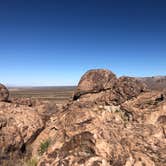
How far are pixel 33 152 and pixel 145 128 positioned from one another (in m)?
5.84

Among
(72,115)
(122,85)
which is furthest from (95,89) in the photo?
(72,115)

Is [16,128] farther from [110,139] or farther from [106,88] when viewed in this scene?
[106,88]

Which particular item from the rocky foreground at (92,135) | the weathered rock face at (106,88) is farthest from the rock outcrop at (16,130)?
→ the weathered rock face at (106,88)

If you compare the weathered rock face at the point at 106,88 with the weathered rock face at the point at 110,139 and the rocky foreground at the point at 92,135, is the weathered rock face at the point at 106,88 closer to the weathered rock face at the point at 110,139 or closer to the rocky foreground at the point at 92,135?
the rocky foreground at the point at 92,135

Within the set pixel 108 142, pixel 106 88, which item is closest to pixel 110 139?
pixel 108 142

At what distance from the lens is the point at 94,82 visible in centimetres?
2291

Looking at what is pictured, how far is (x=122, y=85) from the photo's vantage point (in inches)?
688

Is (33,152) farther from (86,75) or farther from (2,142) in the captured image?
(86,75)

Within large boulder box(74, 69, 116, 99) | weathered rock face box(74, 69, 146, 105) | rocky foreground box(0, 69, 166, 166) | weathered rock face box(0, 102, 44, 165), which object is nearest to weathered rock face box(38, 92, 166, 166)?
rocky foreground box(0, 69, 166, 166)

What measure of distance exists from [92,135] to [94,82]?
15.2 meters

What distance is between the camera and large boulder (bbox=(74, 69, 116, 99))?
2205 cm

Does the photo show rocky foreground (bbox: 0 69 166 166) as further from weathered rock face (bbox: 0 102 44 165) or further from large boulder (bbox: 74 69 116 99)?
large boulder (bbox: 74 69 116 99)

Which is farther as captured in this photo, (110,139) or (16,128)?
(16,128)

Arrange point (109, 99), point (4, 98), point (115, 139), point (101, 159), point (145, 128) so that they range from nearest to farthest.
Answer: point (101, 159)
point (115, 139)
point (145, 128)
point (109, 99)
point (4, 98)
